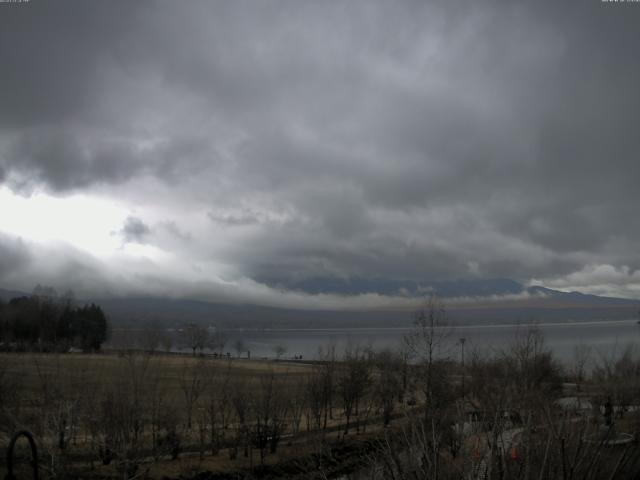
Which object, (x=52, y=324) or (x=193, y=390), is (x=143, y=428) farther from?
(x=52, y=324)

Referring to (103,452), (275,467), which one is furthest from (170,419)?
(275,467)

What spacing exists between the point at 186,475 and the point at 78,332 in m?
121

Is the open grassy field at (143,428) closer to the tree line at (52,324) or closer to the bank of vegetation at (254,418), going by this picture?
the bank of vegetation at (254,418)

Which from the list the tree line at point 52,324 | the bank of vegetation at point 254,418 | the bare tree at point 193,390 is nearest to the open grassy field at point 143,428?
the bank of vegetation at point 254,418

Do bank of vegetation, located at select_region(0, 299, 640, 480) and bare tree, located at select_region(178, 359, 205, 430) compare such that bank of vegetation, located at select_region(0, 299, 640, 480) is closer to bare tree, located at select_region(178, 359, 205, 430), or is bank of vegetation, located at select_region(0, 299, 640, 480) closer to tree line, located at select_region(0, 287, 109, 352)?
bare tree, located at select_region(178, 359, 205, 430)


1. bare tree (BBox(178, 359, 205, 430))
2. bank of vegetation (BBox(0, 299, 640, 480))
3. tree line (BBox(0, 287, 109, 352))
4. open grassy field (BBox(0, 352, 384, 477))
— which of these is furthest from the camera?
tree line (BBox(0, 287, 109, 352))

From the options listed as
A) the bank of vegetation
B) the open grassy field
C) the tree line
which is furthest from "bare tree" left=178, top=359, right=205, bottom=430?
the tree line

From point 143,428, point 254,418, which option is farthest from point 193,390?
point 143,428

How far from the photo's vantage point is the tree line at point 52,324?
13225 centimetres

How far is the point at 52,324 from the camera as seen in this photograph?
139125 millimetres

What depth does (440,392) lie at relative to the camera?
51.8 m

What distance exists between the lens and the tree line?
132 m

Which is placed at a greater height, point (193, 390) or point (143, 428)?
point (193, 390)

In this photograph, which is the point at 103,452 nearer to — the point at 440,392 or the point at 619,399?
the point at 440,392
